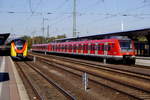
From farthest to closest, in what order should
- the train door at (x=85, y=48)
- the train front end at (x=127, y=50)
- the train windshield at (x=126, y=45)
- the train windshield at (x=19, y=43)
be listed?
the train door at (x=85, y=48) < the train windshield at (x=19, y=43) < the train windshield at (x=126, y=45) < the train front end at (x=127, y=50)

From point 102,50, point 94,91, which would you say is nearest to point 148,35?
point 102,50

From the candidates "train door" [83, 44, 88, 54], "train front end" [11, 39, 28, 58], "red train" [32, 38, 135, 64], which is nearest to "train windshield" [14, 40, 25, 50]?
"train front end" [11, 39, 28, 58]

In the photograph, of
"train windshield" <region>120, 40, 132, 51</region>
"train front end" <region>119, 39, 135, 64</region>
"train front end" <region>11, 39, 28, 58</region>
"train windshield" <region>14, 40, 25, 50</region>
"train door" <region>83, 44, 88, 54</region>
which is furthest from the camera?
"train door" <region>83, 44, 88, 54</region>

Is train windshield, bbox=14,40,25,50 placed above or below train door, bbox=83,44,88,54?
above

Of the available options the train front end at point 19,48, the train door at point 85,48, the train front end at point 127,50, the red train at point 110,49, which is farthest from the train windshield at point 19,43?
the train front end at point 127,50

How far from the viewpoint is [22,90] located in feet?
38.3

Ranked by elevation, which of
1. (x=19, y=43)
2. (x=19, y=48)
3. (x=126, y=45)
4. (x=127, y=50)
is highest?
(x=19, y=43)

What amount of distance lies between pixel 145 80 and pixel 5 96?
8.09 meters

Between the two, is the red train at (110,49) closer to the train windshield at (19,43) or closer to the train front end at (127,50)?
the train front end at (127,50)

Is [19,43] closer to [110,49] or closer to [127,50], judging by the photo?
[110,49]

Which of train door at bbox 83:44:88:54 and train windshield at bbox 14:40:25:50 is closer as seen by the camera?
train windshield at bbox 14:40:25:50

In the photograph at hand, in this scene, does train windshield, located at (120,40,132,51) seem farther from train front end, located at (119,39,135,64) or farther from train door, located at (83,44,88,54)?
train door, located at (83,44,88,54)

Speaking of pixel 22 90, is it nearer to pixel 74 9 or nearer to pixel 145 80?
pixel 145 80

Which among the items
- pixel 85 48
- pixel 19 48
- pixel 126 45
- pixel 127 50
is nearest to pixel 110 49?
pixel 126 45
